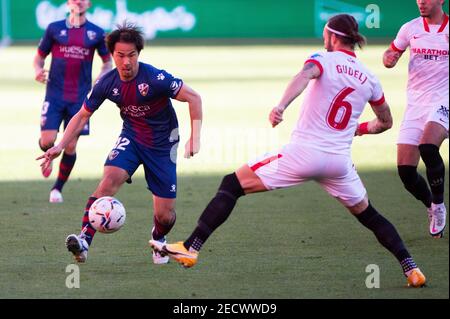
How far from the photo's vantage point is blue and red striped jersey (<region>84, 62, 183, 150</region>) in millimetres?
8242

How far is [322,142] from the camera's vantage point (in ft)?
24.0

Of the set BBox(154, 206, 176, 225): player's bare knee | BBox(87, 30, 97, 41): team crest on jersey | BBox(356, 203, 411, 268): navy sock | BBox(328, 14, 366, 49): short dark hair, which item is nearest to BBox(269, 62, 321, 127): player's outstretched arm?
BBox(328, 14, 366, 49): short dark hair

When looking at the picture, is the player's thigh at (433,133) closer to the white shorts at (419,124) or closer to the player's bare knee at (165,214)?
the white shorts at (419,124)

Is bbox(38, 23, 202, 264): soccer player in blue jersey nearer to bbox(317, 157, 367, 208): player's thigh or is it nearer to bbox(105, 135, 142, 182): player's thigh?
bbox(105, 135, 142, 182): player's thigh

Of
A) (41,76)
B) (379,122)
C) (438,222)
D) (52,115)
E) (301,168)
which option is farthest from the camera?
(52,115)

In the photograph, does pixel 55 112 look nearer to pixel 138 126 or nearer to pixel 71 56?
pixel 71 56

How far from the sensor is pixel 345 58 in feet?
24.1

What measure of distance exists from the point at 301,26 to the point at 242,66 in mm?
11348

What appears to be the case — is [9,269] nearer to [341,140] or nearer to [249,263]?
[249,263]

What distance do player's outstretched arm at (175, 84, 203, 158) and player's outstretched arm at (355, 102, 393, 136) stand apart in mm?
1289

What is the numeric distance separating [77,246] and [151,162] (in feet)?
3.43

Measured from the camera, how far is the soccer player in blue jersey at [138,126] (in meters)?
8.12

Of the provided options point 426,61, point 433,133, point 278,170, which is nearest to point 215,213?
point 278,170
